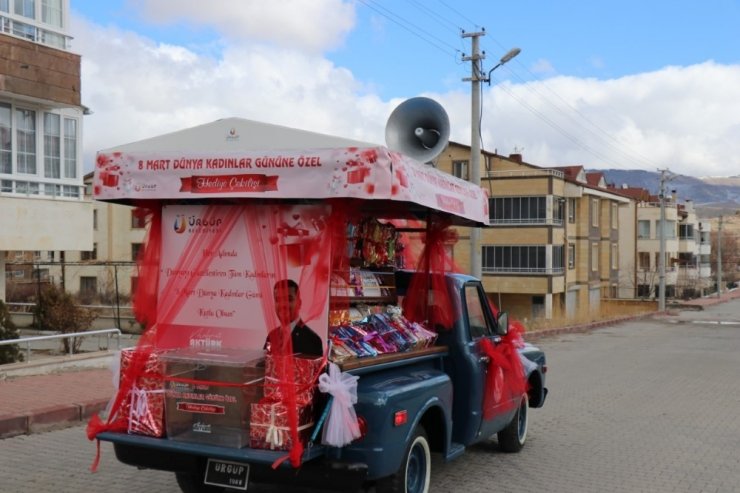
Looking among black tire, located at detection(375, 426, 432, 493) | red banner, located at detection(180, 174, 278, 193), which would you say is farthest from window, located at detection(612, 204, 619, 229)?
red banner, located at detection(180, 174, 278, 193)

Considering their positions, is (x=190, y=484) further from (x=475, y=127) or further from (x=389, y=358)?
(x=475, y=127)

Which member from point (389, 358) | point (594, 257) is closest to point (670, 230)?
point (594, 257)

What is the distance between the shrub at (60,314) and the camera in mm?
18891

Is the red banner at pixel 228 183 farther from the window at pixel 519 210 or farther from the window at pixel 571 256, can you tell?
the window at pixel 571 256

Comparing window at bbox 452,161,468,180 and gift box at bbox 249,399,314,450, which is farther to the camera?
window at bbox 452,161,468,180

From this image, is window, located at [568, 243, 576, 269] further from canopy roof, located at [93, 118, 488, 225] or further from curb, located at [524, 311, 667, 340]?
canopy roof, located at [93, 118, 488, 225]

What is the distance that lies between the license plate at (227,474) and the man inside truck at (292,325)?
0.80m

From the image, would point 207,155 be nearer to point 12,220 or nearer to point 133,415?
point 133,415

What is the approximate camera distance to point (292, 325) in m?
5.54

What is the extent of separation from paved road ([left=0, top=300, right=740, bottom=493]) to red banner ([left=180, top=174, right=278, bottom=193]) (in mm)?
2634

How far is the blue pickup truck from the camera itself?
519 cm

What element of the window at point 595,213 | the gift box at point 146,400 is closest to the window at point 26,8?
the gift box at point 146,400

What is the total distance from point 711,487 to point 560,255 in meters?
45.3

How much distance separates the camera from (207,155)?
560 centimetres
